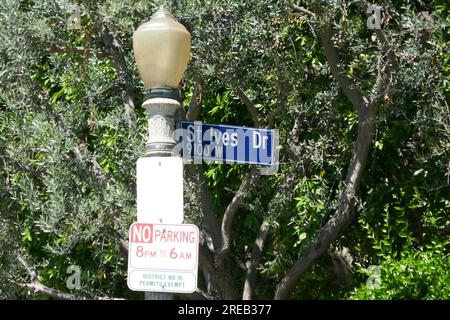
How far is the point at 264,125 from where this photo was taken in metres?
8.47

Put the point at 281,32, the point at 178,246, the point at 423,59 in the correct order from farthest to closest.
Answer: the point at 281,32 < the point at 423,59 < the point at 178,246

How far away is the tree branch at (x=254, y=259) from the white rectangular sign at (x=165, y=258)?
3699mm

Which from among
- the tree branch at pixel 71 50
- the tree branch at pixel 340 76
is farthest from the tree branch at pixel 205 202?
the tree branch at pixel 340 76

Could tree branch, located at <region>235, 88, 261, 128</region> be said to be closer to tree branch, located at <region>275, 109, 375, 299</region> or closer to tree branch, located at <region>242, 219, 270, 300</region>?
tree branch, located at <region>275, 109, 375, 299</region>

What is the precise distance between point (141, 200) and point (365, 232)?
157 inches

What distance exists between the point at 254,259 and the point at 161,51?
400cm

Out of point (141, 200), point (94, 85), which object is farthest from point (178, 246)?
point (94, 85)

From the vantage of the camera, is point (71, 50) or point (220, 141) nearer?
point (220, 141)

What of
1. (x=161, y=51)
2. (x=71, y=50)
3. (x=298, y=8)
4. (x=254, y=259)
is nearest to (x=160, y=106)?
(x=161, y=51)

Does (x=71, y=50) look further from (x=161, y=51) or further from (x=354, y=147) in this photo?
(x=161, y=51)

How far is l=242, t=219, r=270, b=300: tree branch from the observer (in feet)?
28.6

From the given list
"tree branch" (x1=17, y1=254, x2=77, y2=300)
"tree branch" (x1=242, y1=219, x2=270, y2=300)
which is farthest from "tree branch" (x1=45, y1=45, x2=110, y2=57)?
"tree branch" (x1=242, y1=219, x2=270, y2=300)

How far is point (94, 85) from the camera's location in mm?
8281
